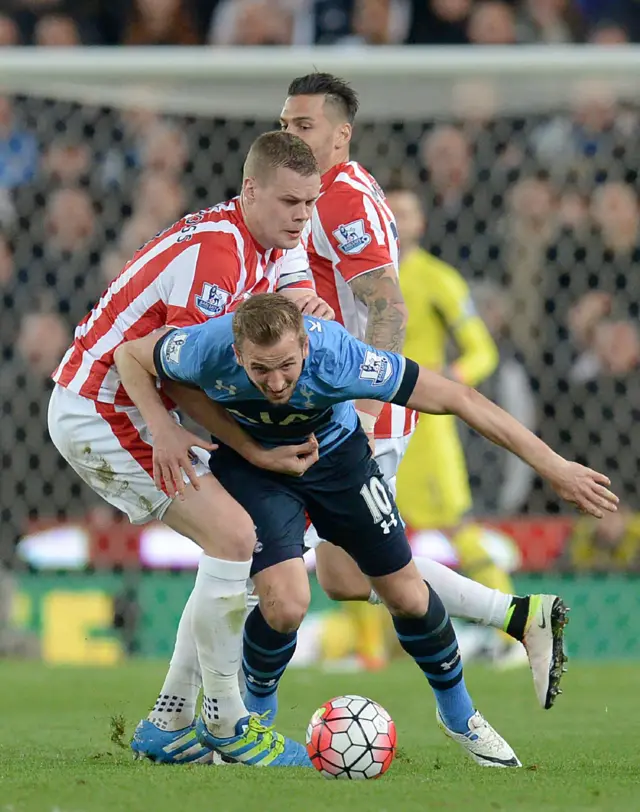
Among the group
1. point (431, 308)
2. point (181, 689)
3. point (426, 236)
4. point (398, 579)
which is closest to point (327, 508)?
point (398, 579)

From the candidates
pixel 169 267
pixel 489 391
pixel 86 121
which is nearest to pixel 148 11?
pixel 86 121

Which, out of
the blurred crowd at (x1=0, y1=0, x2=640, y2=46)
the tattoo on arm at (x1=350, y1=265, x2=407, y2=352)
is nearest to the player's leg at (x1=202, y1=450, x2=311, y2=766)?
the tattoo on arm at (x1=350, y1=265, x2=407, y2=352)

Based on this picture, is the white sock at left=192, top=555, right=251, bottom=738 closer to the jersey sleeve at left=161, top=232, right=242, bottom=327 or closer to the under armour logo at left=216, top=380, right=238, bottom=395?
the under armour logo at left=216, top=380, right=238, bottom=395

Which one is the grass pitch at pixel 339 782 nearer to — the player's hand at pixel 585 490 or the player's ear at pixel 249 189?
the player's hand at pixel 585 490

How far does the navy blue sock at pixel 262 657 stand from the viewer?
4.57 meters

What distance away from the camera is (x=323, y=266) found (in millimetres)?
5195

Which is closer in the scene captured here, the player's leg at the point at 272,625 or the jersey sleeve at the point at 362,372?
the jersey sleeve at the point at 362,372

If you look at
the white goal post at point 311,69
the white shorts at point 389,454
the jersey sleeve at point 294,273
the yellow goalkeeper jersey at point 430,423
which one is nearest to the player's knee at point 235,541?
the jersey sleeve at point 294,273

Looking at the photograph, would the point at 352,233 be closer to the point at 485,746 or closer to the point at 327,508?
the point at 327,508

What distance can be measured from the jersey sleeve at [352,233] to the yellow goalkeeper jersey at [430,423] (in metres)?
2.97

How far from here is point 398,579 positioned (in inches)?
173

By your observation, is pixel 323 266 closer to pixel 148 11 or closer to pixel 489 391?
pixel 489 391

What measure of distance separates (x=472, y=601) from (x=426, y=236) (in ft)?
17.8

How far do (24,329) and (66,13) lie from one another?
2859 mm
